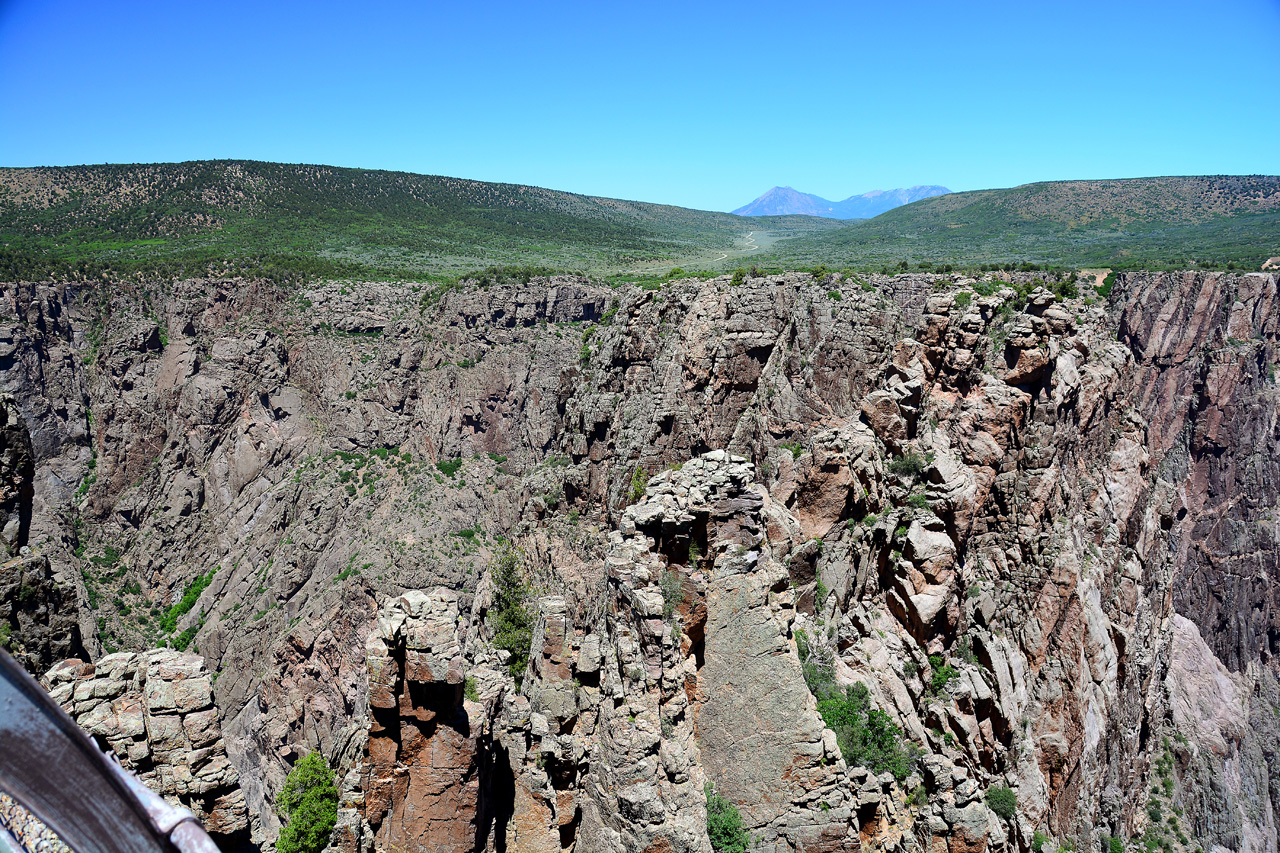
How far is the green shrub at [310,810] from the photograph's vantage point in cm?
1614

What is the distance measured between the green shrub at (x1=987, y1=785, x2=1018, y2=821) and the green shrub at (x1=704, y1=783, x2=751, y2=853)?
8238 mm

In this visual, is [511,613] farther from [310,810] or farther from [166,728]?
[166,728]

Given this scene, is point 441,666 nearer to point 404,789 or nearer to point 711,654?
point 404,789

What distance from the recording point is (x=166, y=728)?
30.6 feet

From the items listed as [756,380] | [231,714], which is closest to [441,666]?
[756,380]

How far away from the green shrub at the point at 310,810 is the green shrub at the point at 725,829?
9.26m

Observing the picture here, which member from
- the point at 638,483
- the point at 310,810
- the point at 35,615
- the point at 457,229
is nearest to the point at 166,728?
the point at 35,615

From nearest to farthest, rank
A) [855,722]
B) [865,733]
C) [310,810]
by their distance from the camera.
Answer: [865,733]
[855,722]
[310,810]

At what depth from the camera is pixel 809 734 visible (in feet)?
41.4

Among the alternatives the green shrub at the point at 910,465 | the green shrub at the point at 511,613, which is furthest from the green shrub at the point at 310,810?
the green shrub at the point at 910,465

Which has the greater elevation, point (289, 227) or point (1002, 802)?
point (289, 227)

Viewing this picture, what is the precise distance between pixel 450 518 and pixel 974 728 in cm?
3646

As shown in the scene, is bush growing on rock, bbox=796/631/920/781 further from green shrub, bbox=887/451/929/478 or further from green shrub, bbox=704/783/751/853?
green shrub, bbox=887/451/929/478

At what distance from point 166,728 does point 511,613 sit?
21.0m
